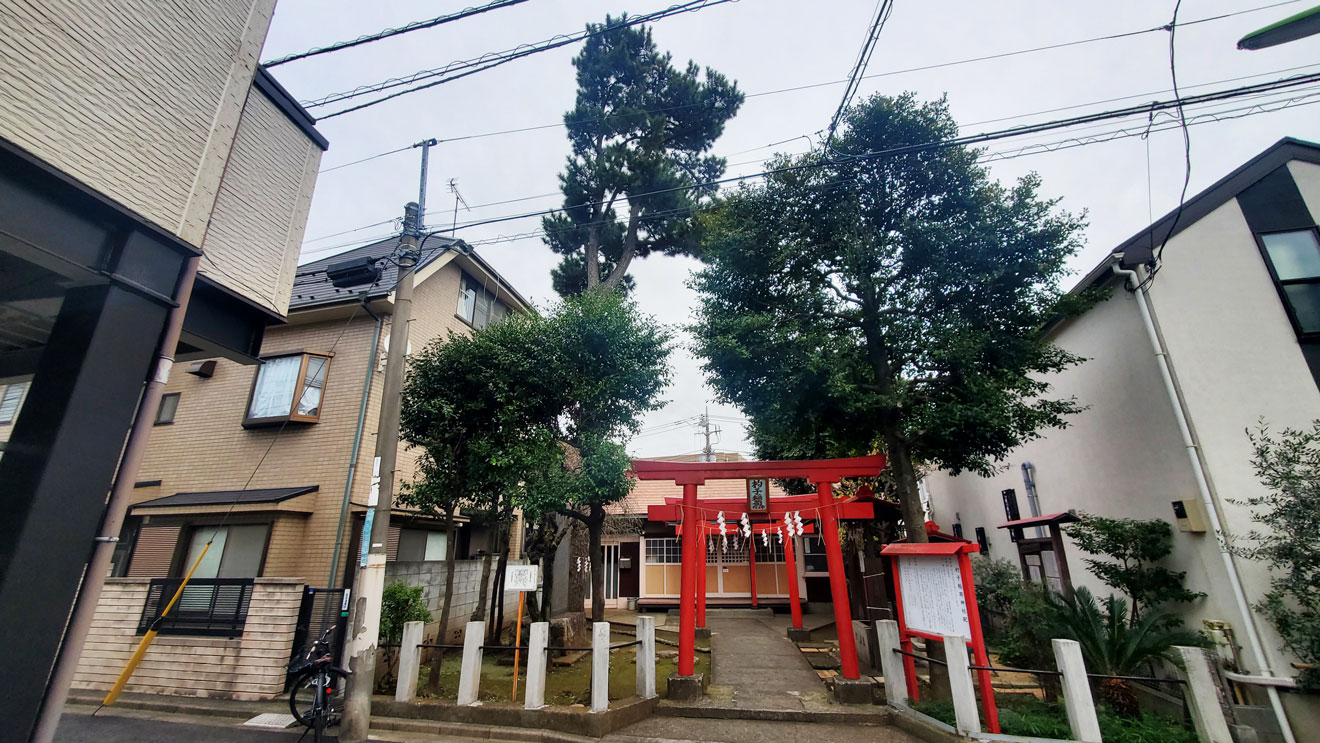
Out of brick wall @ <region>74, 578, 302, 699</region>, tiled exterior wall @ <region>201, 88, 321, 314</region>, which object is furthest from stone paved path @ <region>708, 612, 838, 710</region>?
tiled exterior wall @ <region>201, 88, 321, 314</region>

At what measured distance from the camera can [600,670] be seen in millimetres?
6168

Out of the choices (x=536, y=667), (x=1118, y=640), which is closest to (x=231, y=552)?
(x=536, y=667)

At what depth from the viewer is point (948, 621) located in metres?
6.32

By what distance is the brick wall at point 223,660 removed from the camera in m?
7.27

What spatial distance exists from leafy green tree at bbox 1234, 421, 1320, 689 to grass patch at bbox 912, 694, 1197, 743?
1750 millimetres

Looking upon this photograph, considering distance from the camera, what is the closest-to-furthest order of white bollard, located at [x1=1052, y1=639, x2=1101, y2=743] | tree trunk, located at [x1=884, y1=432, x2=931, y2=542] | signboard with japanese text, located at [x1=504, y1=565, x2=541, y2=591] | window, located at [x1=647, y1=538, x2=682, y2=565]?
white bollard, located at [x1=1052, y1=639, x2=1101, y2=743]
signboard with japanese text, located at [x1=504, y1=565, x2=541, y2=591]
tree trunk, located at [x1=884, y1=432, x2=931, y2=542]
window, located at [x1=647, y1=538, x2=682, y2=565]

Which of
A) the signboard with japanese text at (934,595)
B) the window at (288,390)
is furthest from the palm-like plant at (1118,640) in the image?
the window at (288,390)

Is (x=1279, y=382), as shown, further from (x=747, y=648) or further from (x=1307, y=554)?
(x=747, y=648)

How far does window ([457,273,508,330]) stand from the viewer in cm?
1316

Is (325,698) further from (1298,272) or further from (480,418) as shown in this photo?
(1298,272)

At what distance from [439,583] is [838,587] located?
7803 mm

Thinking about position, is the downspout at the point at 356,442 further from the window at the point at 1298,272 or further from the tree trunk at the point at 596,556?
the window at the point at 1298,272

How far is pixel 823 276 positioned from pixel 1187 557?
6701 millimetres

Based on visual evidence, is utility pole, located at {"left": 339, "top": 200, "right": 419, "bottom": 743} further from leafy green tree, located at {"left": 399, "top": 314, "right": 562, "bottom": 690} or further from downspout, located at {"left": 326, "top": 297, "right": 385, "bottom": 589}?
downspout, located at {"left": 326, "top": 297, "right": 385, "bottom": 589}
